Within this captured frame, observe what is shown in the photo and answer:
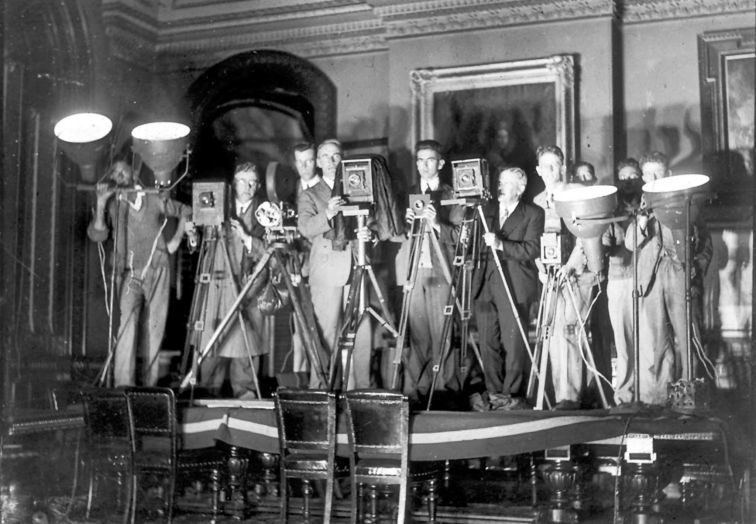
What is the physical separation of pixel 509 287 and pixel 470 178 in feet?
2.30

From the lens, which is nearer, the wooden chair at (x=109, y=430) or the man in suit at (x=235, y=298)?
the wooden chair at (x=109, y=430)

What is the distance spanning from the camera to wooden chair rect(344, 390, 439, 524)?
4461 mm

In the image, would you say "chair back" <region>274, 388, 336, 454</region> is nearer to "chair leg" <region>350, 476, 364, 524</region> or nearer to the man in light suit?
"chair leg" <region>350, 476, 364, 524</region>

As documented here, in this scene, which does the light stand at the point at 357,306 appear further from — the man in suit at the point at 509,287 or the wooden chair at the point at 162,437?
the wooden chair at the point at 162,437

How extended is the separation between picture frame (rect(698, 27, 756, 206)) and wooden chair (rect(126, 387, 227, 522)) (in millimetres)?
4191

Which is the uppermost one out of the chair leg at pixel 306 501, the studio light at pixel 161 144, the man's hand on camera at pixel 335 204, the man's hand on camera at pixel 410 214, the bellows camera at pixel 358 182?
the studio light at pixel 161 144

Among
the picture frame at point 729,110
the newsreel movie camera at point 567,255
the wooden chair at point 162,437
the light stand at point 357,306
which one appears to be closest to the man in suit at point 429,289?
the light stand at point 357,306

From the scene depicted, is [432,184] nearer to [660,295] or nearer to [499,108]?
[660,295]

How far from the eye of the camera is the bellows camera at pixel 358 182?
553cm

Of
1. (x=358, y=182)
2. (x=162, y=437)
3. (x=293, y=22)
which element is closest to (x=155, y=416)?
(x=162, y=437)

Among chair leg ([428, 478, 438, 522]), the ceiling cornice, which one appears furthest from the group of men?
the ceiling cornice

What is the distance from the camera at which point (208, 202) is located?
19.7ft

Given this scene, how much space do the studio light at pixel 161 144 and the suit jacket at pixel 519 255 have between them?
2280 mm

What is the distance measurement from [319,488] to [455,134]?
3386mm
